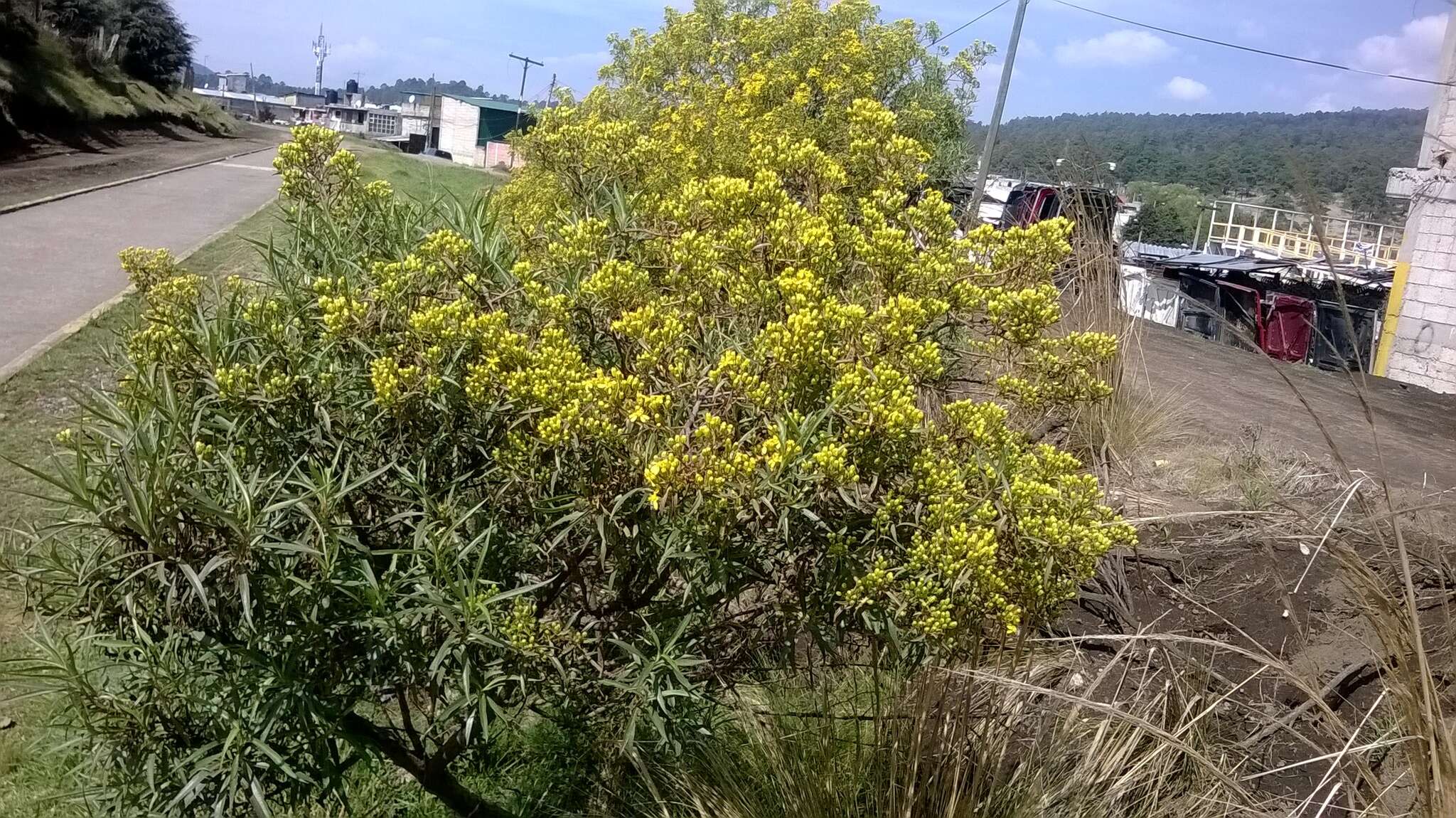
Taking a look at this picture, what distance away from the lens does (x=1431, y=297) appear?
13945 millimetres

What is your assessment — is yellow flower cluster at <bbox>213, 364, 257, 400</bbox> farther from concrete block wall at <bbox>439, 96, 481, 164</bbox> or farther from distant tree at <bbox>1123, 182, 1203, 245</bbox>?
concrete block wall at <bbox>439, 96, 481, 164</bbox>

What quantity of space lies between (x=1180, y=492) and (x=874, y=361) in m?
4.72

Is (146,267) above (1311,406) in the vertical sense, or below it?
above

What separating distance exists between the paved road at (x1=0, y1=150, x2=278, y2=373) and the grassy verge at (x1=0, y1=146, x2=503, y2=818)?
0.36m

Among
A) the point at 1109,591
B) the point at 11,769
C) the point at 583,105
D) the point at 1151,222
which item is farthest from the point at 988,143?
the point at 11,769

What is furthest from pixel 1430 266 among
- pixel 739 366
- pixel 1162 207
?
pixel 739 366

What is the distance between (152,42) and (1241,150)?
46562mm

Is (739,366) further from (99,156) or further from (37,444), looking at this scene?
(99,156)

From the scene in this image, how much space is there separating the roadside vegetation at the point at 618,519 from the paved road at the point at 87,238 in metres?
5.76

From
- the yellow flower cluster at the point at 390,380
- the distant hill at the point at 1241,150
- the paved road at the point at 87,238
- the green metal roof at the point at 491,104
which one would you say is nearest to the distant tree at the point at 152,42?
the green metal roof at the point at 491,104

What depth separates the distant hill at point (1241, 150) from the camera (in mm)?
2668

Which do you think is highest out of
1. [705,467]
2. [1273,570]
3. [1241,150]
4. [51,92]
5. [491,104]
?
[491,104]

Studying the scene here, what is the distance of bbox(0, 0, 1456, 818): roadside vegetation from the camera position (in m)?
2.14

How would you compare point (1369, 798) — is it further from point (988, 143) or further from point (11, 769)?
point (988, 143)
